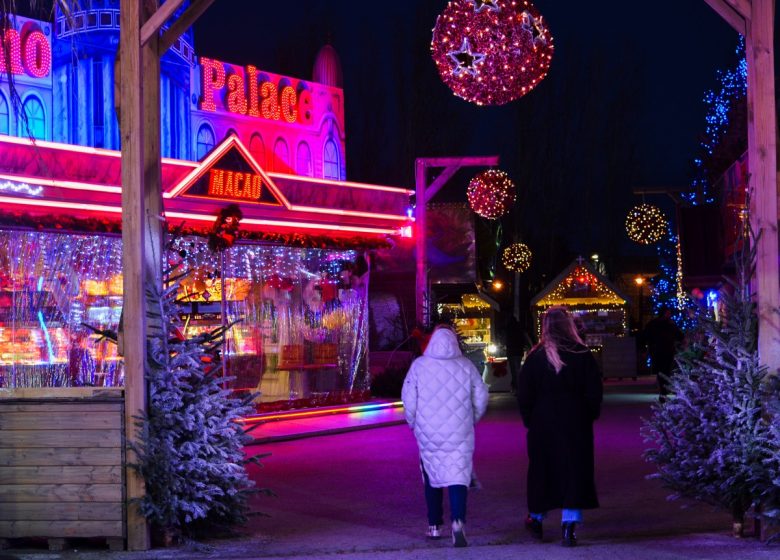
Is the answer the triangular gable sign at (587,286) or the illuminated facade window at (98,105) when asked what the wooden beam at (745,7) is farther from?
the triangular gable sign at (587,286)

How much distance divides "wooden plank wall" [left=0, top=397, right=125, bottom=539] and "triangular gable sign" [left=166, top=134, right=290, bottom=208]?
29.2 feet

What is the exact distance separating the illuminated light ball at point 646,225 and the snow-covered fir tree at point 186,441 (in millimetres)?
17717

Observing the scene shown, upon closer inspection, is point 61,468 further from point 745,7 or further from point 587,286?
point 587,286

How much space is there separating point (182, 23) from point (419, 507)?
15.4 feet

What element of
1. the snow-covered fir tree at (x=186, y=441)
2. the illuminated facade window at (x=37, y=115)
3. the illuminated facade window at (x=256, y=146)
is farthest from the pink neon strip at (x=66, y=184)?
the snow-covered fir tree at (x=186, y=441)

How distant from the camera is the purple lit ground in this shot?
8.03 meters

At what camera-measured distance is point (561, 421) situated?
25.9 feet

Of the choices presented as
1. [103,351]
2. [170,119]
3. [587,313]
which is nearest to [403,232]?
[170,119]

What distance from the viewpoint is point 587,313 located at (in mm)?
35531

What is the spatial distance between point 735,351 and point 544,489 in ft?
5.88

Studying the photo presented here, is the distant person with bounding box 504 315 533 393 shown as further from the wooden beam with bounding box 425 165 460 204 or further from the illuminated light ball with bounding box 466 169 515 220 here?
the wooden beam with bounding box 425 165 460 204

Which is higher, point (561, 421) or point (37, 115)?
point (37, 115)

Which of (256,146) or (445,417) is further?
(256,146)

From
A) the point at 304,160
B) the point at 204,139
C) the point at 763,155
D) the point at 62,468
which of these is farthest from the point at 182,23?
the point at 304,160
